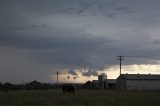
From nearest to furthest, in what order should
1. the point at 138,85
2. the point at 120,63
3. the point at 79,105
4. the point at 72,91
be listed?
1. the point at 79,105
2. the point at 72,91
3. the point at 138,85
4. the point at 120,63

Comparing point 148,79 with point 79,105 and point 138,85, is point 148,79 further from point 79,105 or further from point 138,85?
point 79,105

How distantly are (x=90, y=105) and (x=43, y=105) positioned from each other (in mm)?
3282

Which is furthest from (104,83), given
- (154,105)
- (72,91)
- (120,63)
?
(154,105)

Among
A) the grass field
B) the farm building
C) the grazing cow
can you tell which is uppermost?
the farm building

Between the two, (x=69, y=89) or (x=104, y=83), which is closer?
(x=69, y=89)

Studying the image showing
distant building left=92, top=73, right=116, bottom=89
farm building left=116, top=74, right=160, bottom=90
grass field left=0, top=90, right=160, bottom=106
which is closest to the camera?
grass field left=0, top=90, right=160, bottom=106

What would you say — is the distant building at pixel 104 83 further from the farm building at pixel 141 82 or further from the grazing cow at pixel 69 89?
the grazing cow at pixel 69 89

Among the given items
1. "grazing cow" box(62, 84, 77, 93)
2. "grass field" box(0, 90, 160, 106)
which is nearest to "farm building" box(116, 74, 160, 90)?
"grazing cow" box(62, 84, 77, 93)

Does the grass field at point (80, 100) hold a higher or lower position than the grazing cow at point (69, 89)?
lower

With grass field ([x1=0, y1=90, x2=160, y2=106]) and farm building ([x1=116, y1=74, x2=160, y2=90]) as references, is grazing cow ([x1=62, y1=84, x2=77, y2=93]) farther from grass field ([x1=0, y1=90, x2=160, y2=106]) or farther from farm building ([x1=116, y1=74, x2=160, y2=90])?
farm building ([x1=116, y1=74, x2=160, y2=90])

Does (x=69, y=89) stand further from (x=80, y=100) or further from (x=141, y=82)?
(x=141, y=82)

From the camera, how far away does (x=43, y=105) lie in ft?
94.1

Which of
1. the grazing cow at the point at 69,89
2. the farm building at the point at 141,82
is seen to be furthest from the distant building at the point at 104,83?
the grazing cow at the point at 69,89

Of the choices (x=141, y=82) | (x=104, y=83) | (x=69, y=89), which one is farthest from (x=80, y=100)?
(x=104, y=83)
